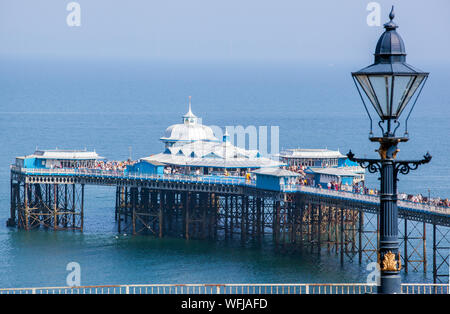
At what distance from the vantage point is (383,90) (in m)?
13.2

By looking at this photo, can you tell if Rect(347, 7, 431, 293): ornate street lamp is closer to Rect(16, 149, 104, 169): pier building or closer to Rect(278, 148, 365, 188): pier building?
Rect(278, 148, 365, 188): pier building

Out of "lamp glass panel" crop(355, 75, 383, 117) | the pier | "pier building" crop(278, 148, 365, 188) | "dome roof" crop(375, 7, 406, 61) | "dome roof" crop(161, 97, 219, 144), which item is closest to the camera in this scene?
"lamp glass panel" crop(355, 75, 383, 117)

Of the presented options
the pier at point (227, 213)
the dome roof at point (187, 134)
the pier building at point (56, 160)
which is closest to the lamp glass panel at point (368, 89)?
the pier at point (227, 213)

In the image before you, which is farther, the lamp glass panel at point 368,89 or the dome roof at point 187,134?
the dome roof at point 187,134

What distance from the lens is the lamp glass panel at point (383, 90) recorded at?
13.2 metres

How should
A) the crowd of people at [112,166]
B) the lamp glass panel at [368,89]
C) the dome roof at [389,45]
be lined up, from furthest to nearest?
the crowd of people at [112,166], the dome roof at [389,45], the lamp glass panel at [368,89]

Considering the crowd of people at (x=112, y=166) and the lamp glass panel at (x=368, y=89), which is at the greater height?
the lamp glass panel at (x=368, y=89)

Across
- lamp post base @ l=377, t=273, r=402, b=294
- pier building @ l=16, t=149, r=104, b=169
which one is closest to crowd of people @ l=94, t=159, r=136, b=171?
pier building @ l=16, t=149, r=104, b=169

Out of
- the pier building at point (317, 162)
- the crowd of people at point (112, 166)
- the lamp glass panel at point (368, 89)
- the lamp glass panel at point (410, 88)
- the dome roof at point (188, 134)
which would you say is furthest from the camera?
the dome roof at point (188, 134)

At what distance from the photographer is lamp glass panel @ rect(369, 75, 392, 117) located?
519 inches

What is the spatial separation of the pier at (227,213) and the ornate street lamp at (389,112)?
176ft

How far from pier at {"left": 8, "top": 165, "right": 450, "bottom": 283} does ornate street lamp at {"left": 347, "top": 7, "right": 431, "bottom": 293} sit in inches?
2106

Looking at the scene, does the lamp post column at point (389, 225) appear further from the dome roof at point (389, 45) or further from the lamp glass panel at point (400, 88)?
the dome roof at point (389, 45)
